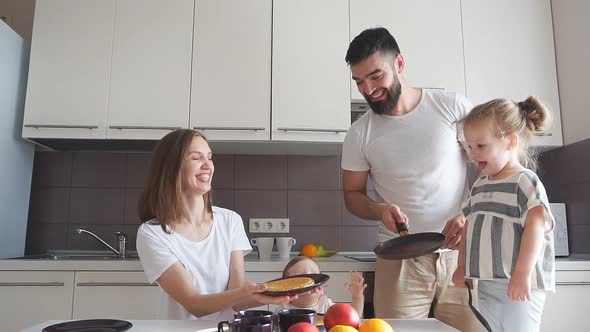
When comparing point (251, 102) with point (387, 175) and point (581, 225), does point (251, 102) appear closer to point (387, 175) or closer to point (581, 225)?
point (387, 175)

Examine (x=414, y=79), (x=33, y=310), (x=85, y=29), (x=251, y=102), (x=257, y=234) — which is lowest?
(x=33, y=310)

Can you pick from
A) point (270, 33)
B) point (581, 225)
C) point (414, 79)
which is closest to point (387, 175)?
point (414, 79)

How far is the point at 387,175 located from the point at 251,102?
2.75 feet

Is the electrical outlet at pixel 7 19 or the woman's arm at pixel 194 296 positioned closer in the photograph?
the woman's arm at pixel 194 296

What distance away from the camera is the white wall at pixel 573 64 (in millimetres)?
2062

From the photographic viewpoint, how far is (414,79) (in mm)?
2146

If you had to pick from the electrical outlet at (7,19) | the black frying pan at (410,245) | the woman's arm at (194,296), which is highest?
the electrical outlet at (7,19)

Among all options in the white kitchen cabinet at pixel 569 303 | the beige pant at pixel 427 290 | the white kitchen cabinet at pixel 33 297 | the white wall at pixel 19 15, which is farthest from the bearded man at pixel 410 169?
the white wall at pixel 19 15

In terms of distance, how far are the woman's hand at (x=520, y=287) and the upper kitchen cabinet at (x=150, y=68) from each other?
1.51 metres

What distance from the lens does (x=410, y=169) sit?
144 cm

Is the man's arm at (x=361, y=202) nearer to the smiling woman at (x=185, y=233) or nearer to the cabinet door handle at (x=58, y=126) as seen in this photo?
the smiling woman at (x=185, y=233)

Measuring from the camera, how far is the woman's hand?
0.98 metres

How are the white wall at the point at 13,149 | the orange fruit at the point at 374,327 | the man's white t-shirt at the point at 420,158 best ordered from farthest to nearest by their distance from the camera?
the white wall at the point at 13,149 < the man's white t-shirt at the point at 420,158 < the orange fruit at the point at 374,327

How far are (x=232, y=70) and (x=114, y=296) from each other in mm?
1076
